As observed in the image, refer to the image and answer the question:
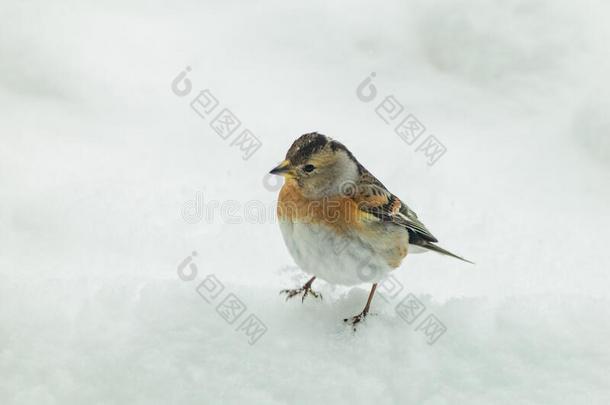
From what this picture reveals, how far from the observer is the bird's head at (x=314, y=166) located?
4.14 metres

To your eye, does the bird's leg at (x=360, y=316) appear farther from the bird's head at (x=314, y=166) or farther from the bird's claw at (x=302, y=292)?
the bird's head at (x=314, y=166)

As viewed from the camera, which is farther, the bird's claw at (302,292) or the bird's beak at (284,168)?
the bird's claw at (302,292)

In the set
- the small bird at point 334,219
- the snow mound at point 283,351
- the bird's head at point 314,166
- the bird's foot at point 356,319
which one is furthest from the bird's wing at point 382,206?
the bird's foot at point 356,319

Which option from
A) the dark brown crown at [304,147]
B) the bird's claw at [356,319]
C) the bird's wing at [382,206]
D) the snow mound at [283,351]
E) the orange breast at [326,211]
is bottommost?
the snow mound at [283,351]

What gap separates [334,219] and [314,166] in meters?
0.36

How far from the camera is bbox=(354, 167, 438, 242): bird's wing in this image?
4211 mm

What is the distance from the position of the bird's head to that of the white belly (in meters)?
0.24

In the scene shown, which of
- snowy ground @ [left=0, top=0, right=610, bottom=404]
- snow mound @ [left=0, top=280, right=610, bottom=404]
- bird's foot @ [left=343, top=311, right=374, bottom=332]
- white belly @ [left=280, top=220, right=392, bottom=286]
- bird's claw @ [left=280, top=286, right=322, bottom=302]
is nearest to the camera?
snow mound @ [left=0, top=280, right=610, bottom=404]

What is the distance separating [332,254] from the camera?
4.04 metres

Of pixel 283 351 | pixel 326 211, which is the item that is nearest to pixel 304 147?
pixel 326 211

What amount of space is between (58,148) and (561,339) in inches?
212

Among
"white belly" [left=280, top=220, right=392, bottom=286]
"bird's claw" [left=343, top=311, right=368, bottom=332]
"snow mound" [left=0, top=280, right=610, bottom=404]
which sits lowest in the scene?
"snow mound" [left=0, top=280, right=610, bottom=404]

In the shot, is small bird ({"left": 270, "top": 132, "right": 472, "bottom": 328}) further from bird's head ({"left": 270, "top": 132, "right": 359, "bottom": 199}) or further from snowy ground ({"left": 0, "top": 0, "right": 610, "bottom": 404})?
snowy ground ({"left": 0, "top": 0, "right": 610, "bottom": 404})

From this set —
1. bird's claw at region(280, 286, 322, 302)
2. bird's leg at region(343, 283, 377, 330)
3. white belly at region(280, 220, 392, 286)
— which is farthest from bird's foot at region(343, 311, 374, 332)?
bird's claw at region(280, 286, 322, 302)
